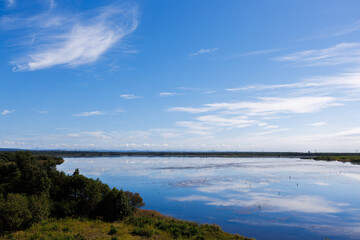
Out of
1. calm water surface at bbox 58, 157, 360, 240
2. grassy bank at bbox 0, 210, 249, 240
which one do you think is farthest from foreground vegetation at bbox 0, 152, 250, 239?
calm water surface at bbox 58, 157, 360, 240

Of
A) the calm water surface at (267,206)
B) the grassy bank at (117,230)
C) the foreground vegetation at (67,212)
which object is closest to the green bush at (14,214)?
the foreground vegetation at (67,212)

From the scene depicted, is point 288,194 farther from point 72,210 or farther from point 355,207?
point 72,210

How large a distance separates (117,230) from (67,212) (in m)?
8.07

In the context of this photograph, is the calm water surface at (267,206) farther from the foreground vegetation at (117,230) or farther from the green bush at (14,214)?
the green bush at (14,214)

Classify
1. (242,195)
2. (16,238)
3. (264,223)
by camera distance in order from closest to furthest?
(16,238) < (264,223) < (242,195)

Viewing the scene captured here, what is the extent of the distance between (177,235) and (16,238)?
45.7 feet

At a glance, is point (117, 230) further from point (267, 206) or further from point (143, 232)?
point (267, 206)

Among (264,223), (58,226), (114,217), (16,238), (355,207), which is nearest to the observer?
(16,238)

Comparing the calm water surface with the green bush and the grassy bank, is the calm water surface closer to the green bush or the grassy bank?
the grassy bank

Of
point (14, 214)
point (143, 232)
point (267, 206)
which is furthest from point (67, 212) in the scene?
point (267, 206)

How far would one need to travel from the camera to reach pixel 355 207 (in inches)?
1704

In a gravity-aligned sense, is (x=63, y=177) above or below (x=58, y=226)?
above

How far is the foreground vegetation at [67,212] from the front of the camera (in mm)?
23906

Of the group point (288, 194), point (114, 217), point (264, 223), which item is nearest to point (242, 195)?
point (288, 194)
